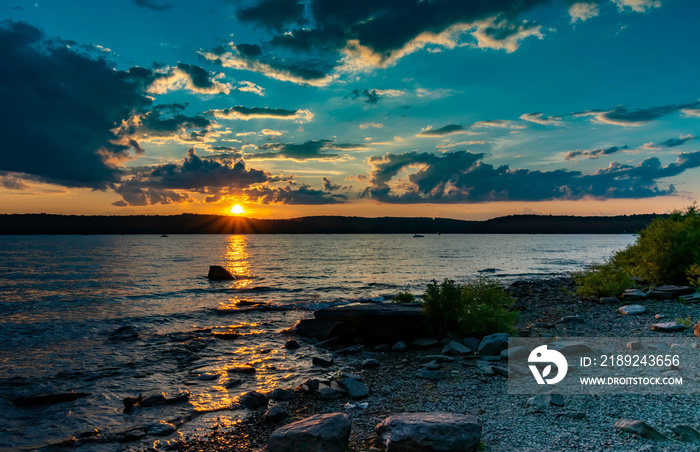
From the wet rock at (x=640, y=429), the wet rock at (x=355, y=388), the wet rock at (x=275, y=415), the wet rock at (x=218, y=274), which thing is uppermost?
the wet rock at (x=640, y=429)

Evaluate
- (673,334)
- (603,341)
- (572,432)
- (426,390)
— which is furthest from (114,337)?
(673,334)

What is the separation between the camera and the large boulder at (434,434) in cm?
673

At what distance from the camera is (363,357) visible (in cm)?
1527

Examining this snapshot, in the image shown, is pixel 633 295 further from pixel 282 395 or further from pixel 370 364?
pixel 282 395

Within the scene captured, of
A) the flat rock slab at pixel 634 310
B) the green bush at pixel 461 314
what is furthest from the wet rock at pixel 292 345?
the flat rock slab at pixel 634 310

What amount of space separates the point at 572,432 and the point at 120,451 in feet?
32.0

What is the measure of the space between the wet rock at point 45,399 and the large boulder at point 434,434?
412 inches

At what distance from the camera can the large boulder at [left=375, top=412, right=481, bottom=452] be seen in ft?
22.1

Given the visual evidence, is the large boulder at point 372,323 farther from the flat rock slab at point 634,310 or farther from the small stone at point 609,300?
the small stone at point 609,300

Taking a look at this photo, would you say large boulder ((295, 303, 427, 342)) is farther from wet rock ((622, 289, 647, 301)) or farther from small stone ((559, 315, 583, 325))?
wet rock ((622, 289, 647, 301))

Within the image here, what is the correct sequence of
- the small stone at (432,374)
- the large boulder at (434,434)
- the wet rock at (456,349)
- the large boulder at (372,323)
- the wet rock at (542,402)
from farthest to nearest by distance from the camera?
1. the large boulder at (372,323)
2. the wet rock at (456,349)
3. the small stone at (432,374)
4. the wet rock at (542,402)
5. the large boulder at (434,434)

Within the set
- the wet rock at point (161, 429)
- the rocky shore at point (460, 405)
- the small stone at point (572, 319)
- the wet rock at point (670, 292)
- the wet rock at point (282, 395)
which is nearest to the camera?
the rocky shore at point (460, 405)

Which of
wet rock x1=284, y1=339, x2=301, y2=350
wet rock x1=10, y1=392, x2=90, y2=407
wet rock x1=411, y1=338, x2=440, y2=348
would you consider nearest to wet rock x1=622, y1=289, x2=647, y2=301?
wet rock x1=411, y1=338, x2=440, y2=348

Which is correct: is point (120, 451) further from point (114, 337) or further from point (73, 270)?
point (73, 270)
